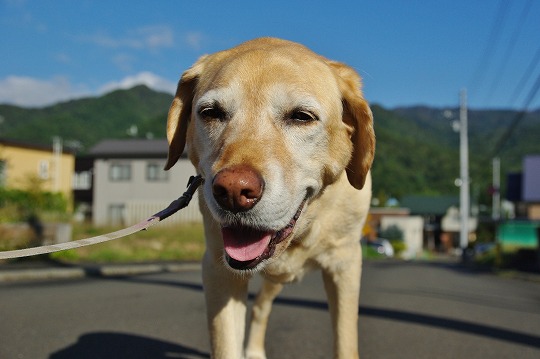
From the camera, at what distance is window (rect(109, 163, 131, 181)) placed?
144 ft

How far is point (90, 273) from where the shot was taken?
38.1ft

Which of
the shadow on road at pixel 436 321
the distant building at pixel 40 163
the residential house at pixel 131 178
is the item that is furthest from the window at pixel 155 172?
the shadow on road at pixel 436 321

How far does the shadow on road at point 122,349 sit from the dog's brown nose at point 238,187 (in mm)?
2268

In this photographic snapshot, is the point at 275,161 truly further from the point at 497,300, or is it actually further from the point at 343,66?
the point at 497,300

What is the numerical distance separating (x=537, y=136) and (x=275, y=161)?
506 feet

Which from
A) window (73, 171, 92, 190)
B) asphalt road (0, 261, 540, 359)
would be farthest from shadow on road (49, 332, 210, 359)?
window (73, 171, 92, 190)

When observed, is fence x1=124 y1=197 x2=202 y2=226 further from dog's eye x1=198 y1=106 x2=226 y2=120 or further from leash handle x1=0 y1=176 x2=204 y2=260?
dog's eye x1=198 y1=106 x2=226 y2=120

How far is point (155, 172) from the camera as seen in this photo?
4322 centimetres

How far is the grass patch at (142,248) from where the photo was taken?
50.3 ft

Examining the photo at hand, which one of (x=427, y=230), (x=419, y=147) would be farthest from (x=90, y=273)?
(x=419, y=147)

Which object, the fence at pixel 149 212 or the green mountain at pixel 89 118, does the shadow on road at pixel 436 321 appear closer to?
the fence at pixel 149 212

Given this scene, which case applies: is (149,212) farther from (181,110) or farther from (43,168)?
(181,110)

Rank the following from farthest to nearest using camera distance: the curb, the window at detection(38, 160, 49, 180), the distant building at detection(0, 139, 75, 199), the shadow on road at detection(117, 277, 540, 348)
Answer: the window at detection(38, 160, 49, 180) < the distant building at detection(0, 139, 75, 199) < the curb < the shadow on road at detection(117, 277, 540, 348)

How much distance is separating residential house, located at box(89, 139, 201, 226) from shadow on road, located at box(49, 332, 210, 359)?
36.7m
